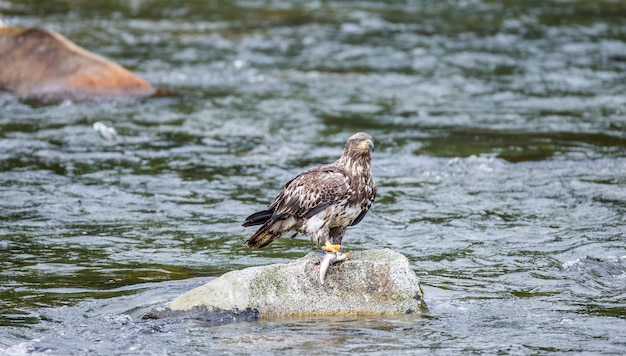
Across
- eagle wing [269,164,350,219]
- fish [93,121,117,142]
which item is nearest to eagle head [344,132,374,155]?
eagle wing [269,164,350,219]

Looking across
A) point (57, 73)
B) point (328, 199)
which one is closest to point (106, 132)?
point (57, 73)

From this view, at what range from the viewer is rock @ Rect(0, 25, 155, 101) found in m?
16.6

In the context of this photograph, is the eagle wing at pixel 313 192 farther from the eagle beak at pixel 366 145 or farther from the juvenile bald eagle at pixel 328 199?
the eagle beak at pixel 366 145

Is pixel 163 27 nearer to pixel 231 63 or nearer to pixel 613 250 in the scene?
pixel 231 63

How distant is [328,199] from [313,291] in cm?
70

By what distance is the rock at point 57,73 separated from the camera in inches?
654

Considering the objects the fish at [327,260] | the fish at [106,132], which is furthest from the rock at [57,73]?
the fish at [327,260]

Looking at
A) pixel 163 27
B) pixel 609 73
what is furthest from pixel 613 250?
pixel 163 27

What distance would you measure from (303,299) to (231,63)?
41.1 ft

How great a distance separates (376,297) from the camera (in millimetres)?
7750

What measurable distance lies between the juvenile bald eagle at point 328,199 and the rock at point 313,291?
0.89 ft

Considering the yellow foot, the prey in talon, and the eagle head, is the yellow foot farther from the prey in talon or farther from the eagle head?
the eagle head

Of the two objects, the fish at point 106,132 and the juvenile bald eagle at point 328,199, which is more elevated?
the juvenile bald eagle at point 328,199

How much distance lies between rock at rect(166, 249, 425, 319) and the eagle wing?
43cm
